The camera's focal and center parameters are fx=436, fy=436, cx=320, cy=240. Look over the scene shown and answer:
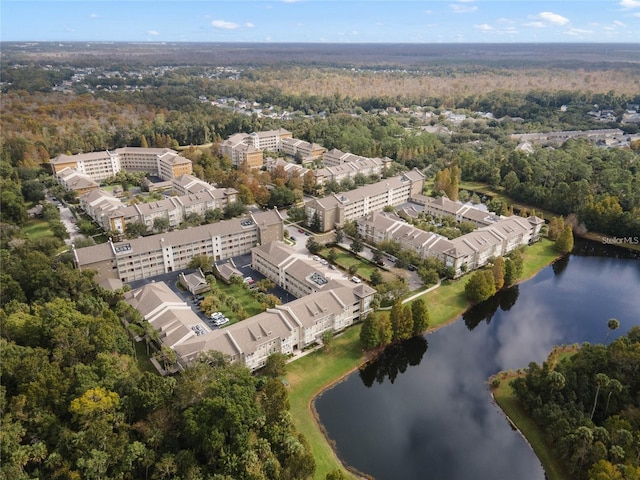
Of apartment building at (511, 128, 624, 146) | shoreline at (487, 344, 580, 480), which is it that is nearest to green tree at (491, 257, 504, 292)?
shoreline at (487, 344, 580, 480)

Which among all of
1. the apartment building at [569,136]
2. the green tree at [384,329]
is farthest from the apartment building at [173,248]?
A: the apartment building at [569,136]

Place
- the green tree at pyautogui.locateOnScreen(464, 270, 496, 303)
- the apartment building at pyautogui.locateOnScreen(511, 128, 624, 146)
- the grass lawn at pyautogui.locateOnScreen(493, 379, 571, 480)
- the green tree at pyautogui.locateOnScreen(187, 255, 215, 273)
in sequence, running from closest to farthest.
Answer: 1. the grass lawn at pyautogui.locateOnScreen(493, 379, 571, 480)
2. the green tree at pyautogui.locateOnScreen(464, 270, 496, 303)
3. the green tree at pyautogui.locateOnScreen(187, 255, 215, 273)
4. the apartment building at pyautogui.locateOnScreen(511, 128, 624, 146)

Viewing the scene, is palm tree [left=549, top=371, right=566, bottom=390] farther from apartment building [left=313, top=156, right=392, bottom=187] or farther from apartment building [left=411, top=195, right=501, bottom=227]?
apartment building [left=313, top=156, right=392, bottom=187]

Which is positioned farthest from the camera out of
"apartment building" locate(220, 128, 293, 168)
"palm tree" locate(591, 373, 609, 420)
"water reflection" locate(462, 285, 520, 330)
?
"apartment building" locate(220, 128, 293, 168)

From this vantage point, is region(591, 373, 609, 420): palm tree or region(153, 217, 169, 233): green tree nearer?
region(591, 373, 609, 420): palm tree

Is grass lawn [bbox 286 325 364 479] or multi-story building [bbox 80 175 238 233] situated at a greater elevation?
multi-story building [bbox 80 175 238 233]

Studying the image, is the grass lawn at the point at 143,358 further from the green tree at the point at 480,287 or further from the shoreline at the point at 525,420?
the green tree at the point at 480,287
